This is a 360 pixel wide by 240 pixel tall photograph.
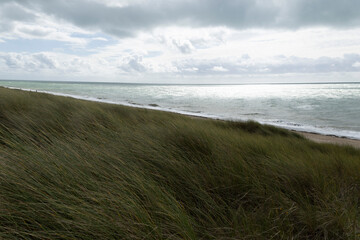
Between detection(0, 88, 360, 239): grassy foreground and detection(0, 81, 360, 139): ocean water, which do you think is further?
detection(0, 81, 360, 139): ocean water

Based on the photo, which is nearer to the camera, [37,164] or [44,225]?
[44,225]

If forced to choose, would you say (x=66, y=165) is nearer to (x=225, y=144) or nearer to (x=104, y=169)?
(x=104, y=169)

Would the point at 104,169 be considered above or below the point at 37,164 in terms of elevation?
below

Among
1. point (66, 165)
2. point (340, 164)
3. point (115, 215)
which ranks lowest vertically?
point (340, 164)

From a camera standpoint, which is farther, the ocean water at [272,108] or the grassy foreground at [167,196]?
the ocean water at [272,108]

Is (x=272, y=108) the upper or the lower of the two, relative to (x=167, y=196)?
lower

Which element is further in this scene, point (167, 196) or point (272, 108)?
point (272, 108)

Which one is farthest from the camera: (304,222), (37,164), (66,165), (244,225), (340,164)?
(340,164)

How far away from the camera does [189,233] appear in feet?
4.53

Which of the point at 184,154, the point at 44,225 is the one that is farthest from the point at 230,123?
the point at 44,225

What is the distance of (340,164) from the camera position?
3068mm

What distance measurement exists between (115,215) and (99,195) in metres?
0.30

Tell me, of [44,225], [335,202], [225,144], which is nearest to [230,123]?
[225,144]

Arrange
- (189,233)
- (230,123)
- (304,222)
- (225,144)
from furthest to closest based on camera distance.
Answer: (230,123) → (225,144) → (304,222) → (189,233)
